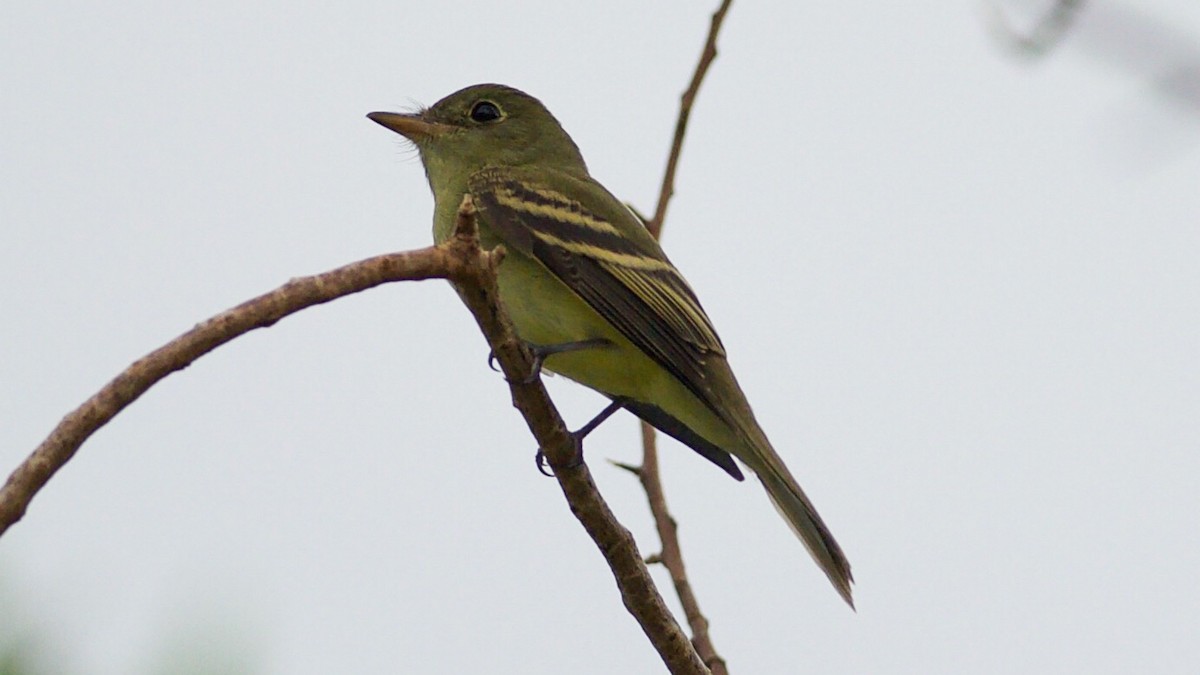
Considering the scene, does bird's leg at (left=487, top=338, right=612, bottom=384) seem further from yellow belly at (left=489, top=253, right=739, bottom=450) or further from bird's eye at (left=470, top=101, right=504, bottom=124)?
bird's eye at (left=470, top=101, right=504, bottom=124)

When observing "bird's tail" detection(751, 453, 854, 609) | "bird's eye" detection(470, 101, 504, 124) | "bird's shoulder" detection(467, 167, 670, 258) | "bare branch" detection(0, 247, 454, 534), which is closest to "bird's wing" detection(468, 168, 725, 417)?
"bird's shoulder" detection(467, 167, 670, 258)

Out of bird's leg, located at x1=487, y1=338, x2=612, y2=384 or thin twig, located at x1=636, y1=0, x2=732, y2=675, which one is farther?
bird's leg, located at x1=487, y1=338, x2=612, y2=384

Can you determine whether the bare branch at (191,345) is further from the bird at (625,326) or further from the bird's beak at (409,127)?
the bird's beak at (409,127)

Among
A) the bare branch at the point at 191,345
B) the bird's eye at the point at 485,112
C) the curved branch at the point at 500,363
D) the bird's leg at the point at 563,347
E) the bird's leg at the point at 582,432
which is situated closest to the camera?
the bare branch at the point at 191,345

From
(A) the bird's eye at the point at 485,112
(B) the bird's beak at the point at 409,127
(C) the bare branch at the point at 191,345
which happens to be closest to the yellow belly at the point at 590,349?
(B) the bird's beak at the point at 409,127

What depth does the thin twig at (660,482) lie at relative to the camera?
420 cm

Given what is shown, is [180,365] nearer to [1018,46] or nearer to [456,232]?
[456,232]

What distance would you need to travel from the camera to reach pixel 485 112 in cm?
750

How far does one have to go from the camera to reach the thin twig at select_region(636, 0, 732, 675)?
165 inches

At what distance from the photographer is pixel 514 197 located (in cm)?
636

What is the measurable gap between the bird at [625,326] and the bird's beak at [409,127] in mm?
730

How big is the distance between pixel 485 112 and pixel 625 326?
84.2 inches

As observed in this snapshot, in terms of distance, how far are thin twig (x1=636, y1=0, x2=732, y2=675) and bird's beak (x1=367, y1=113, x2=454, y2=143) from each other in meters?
2.50

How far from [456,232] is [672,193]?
1432 mm
